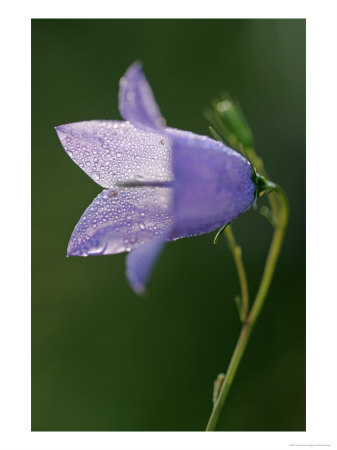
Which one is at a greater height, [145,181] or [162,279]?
[145,181]

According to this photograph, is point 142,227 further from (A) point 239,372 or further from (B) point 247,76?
(B) point 247,76

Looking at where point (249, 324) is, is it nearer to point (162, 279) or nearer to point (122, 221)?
point (122, 221)

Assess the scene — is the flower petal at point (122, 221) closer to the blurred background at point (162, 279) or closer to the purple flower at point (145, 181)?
the purple flower at point (145, 181)

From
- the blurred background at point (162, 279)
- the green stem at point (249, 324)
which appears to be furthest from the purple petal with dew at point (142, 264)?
the blurred background at point (162, 279)

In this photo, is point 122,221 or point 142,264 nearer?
point 142,264

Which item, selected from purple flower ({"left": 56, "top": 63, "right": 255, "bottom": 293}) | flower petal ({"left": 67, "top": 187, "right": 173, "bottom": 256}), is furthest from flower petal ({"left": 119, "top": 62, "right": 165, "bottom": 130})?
flower petal ({"left": 67, "top": 187, "right": 173, "bottom": 256})

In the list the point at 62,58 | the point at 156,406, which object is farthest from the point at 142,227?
the point at 62,58

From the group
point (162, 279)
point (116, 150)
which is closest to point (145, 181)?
point (116, 150)
